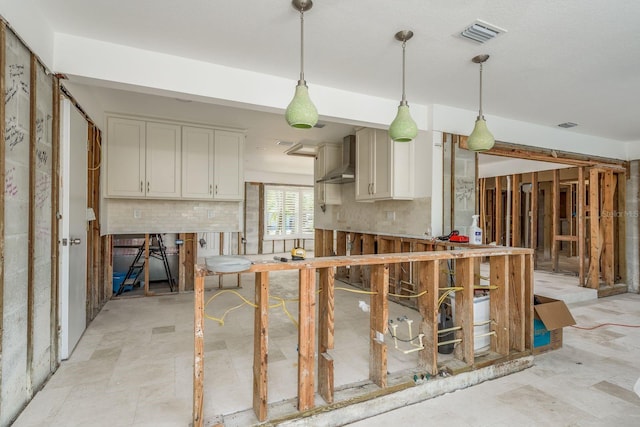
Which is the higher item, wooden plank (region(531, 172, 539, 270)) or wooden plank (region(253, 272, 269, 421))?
wooden plank (region(531, 172, 539, 270))

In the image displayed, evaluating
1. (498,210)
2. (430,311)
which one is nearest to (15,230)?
(430,311)

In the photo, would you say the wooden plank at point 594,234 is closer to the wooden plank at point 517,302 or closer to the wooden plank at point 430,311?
the wooden plank at point 517,302

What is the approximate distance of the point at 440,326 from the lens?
282cm

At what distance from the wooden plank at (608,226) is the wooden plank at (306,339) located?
5899mm

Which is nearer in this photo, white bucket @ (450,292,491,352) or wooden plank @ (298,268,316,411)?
wooden plank @ (298,268,316,411)

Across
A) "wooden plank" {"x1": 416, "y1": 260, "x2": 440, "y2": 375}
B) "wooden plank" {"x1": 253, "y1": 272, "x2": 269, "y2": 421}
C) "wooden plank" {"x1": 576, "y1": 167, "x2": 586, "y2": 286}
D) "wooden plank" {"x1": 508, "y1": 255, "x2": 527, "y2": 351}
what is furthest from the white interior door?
"wooden plank" {"x1": 576, "y1": 167, "x2": 586, "y2": 286}

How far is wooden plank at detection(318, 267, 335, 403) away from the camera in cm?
194

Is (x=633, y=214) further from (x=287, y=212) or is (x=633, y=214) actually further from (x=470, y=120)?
(x=287, y=212)

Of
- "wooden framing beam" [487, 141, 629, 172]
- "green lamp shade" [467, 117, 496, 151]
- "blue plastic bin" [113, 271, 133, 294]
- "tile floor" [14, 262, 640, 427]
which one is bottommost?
"tile floor" [14, 262, 640, 427]

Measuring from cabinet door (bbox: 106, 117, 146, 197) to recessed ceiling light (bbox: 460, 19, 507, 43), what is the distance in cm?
405

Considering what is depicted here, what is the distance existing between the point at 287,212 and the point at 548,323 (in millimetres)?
7623

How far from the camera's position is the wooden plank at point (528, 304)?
2660mm

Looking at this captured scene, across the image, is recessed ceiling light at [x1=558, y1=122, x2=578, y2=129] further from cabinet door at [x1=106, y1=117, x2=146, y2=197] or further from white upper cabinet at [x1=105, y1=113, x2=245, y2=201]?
cabinet door at [x1=106, y1=117, x2=146, y2=197]

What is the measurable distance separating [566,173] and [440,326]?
6.63 m
